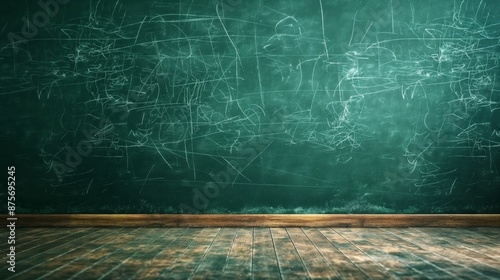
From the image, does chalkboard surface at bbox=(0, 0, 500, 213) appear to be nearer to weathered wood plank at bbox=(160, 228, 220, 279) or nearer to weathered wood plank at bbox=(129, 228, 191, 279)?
weathered wood plank at bbox=(129, 228, 191, 279)

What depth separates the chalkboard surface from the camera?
4684 mm

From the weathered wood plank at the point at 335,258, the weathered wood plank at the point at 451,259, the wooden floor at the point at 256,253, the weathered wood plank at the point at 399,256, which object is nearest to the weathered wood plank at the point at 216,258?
the wooden floor at the point at 256,253

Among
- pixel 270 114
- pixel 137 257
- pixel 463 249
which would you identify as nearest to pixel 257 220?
pixel 270 114

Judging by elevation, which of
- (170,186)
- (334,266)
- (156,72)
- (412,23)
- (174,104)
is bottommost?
(334,266)

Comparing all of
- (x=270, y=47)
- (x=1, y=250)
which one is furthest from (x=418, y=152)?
(x=1, y=250)

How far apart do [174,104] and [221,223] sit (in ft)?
4.11

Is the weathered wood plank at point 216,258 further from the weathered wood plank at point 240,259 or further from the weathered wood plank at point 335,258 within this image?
the weathered wood plank at point 335,258

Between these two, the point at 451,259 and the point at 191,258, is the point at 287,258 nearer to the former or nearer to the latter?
the point at 191,258

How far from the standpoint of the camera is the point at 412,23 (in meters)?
4.71

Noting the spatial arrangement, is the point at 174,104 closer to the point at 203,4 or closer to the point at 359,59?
the point at 203,4

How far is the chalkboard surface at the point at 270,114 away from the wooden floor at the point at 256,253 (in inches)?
15.1

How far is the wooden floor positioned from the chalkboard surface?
1.26 ft

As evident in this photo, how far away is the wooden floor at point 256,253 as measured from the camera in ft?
9.18

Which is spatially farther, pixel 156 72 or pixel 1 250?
pixel 156 72
